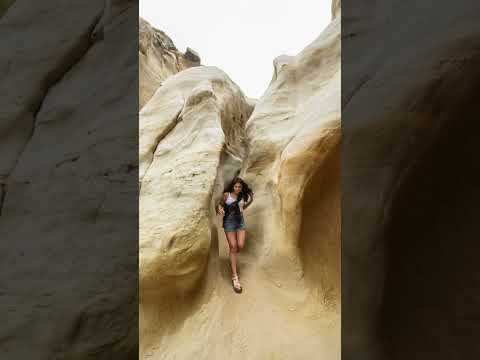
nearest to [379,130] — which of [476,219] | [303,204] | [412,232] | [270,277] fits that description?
[412,232]

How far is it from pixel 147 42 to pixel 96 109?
8531 millimetres

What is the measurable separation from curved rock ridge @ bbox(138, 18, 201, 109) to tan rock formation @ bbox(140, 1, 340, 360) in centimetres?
444

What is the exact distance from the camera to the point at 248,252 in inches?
130

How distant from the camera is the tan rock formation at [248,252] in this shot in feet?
7.91

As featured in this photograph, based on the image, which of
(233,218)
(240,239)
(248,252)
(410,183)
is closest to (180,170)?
(233,218)

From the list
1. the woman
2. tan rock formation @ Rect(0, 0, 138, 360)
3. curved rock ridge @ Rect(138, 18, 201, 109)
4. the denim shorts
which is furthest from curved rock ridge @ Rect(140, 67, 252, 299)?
curved rock ridge @ Rect(138, 18, 201, 109)

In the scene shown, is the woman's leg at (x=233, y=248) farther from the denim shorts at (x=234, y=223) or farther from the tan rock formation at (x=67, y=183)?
the tan rock formation at (x=67, y=183)

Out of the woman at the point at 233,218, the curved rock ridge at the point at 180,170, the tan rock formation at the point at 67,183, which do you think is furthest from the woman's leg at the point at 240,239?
the tan rock formation at the point at 67,183

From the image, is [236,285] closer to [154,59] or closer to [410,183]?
[410,183]

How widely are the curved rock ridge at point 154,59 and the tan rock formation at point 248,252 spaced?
444 centimetres

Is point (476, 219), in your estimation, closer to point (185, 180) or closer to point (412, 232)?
point (412, 232)

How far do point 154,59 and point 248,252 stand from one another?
782 centimetres

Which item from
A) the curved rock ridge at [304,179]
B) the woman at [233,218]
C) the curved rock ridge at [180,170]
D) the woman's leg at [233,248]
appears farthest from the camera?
the woman at [233,218]

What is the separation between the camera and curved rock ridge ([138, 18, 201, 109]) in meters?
7.38
